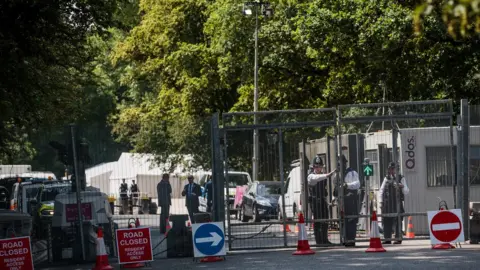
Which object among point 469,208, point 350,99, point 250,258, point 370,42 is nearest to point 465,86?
point 370,42

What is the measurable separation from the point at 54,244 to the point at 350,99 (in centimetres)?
2252

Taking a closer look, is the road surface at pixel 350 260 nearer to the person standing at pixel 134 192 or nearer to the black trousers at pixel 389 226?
the black trousers at pixel 389 226

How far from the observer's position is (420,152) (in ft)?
74.6

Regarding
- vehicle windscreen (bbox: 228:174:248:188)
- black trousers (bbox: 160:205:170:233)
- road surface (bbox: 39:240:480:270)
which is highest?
vehicle windscreen (bbox: 228:174:248:188)

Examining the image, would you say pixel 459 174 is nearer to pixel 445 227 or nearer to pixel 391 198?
pixel 391 198

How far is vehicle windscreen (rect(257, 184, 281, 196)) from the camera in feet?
74.4

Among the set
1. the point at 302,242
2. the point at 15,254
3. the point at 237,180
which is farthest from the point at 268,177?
the point at 15,254

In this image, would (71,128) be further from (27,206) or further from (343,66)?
(343,66)

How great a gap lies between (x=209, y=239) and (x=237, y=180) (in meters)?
7.41

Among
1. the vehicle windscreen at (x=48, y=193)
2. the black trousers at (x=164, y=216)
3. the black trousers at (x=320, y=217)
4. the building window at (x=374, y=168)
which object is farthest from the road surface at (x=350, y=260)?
the vehicle windscreen at (x=48, y=193)

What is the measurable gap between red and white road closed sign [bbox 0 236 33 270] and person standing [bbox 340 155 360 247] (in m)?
6.80

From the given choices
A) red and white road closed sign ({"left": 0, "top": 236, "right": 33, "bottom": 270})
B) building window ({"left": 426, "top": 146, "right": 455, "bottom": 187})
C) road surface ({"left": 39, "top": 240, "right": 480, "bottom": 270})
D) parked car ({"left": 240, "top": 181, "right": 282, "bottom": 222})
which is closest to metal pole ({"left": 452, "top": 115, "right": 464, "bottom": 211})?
building window ({"left": 426, "top": 146, "right": 455, "bottom": 187})

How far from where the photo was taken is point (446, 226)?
733 inches

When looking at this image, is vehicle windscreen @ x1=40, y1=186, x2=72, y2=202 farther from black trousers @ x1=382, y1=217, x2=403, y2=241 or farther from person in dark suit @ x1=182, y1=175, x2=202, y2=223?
black trousers @ x1=382, y1=217, x2=403, y2=241
